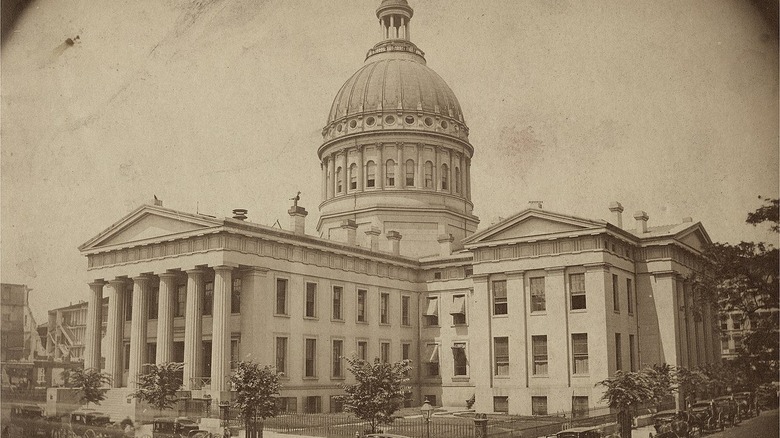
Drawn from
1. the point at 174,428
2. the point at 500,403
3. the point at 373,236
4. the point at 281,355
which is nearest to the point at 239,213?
the point at 281,355

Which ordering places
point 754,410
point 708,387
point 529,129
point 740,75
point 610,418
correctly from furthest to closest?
point 708,387, point 610,418, point 529,129, point 754,410, point 740,75

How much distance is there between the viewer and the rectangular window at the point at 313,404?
40062 millimetres

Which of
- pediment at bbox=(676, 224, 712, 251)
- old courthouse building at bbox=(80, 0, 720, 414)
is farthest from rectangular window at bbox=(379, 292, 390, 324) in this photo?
pediment at bbox=(676, 224, 712, 251)

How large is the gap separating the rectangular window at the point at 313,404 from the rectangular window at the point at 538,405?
9.80 metres

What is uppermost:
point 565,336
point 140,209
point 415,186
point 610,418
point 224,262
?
point 415,186

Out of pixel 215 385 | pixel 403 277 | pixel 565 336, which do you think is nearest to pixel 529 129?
pixel 565 336

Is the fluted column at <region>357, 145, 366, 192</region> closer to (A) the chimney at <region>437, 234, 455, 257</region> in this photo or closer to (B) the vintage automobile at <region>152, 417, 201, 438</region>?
(A) the chimney at <region>437, 234, 455, 257</region>

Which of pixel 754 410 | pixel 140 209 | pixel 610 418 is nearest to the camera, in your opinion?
pixel 754 410

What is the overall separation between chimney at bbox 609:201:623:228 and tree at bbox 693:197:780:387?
10.5 m

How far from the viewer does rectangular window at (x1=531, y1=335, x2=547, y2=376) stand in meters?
38.9

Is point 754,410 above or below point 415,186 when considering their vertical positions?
below

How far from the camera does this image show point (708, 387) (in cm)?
3469

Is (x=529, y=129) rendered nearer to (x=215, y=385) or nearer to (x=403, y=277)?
(x=215, y=385)

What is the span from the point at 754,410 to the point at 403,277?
2618 cm
